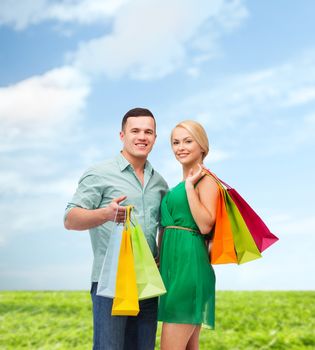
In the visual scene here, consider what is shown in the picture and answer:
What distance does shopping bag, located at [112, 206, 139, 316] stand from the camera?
2.49 meters

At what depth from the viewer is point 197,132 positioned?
2816 mm

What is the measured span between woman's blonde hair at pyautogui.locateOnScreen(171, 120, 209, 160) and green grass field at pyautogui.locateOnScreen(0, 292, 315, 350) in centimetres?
339

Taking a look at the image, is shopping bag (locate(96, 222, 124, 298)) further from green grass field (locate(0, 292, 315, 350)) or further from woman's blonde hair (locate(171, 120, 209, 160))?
green grass field (locate(0, 292, 315, 350))

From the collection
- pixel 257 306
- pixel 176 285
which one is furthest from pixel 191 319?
pixel 257 306

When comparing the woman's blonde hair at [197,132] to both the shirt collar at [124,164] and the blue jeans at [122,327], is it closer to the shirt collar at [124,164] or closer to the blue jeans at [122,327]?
the shirt collar at [124,164]

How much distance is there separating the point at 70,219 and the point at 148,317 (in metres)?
0.66

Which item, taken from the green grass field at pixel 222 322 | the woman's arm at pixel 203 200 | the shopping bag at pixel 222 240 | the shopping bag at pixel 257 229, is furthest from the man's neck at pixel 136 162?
the green grass field at pixel 222 322

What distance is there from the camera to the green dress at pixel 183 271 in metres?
2.66

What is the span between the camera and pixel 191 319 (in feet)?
8.71

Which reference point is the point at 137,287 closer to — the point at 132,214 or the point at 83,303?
the point at 132,214

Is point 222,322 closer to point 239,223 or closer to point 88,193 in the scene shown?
point 239,223

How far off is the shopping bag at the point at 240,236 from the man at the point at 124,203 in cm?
39

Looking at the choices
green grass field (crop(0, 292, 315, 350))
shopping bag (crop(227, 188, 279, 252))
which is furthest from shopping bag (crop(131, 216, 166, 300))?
green grass field (crop(0, 292, 315, 350))

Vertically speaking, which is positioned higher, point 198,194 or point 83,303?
point 198,194
